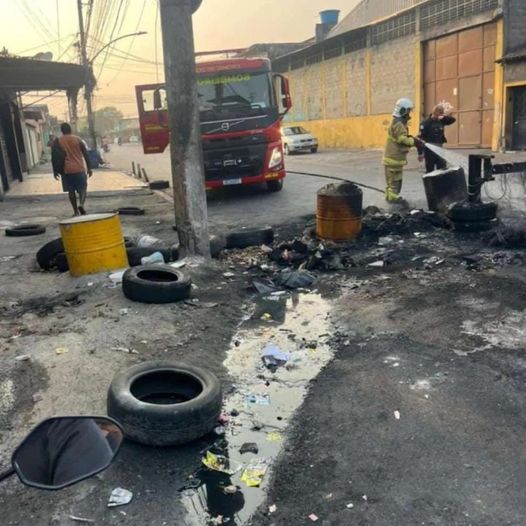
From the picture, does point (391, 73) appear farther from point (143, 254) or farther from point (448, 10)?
point (143, 254)

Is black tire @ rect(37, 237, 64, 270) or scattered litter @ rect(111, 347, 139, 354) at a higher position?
black tire @ rect(37, 237, 64, 270)

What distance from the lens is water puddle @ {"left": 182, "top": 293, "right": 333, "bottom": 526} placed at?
2951mm

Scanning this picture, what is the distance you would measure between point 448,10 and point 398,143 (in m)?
16.9

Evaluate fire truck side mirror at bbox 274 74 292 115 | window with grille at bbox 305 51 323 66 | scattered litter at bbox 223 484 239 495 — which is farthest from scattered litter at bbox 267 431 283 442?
window with grille at bbox 305 51 323 66

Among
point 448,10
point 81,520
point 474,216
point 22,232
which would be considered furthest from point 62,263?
point 448,10

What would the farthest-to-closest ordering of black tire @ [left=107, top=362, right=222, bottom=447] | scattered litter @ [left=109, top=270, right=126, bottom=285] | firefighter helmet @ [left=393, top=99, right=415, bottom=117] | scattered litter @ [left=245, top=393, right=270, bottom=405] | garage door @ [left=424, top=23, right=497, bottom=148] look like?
1. garage door @ [left=424, top=23, right=497, bottom=148]
2. firefighter helmet @ [left=393, top=99, right=415, bottom=117]
3. scattered litter @ [left=109, top=270, right=126, bottom=285]
4. scattered litter @ [left=245, top=393, right=270, bottom=405]
5. black tire @ [left=107, top=362, right=222, bottom=447]

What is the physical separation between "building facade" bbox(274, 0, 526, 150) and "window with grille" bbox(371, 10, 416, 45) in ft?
0.16

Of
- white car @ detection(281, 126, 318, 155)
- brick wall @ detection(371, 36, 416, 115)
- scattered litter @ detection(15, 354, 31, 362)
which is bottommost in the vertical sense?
scattered litter @ detection(15, 354, 31, 362)

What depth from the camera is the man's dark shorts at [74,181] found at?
35.5 feet

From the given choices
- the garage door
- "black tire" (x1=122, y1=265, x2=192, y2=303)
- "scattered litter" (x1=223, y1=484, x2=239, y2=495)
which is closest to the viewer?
"scattered litter" (x1=223, y1=484, x2=239, y2=495)

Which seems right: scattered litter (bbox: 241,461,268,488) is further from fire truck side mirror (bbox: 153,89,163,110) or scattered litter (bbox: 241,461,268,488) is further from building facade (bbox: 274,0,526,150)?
building facade (bbox: 274,0,526,150)

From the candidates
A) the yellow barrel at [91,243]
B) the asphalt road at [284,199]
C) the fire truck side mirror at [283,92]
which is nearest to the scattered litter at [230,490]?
the yellow barrel at [91,243]

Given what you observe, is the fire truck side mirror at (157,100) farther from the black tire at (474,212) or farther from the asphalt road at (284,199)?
the black tire at (474,212)

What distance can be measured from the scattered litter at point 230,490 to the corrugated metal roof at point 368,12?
110 feet
